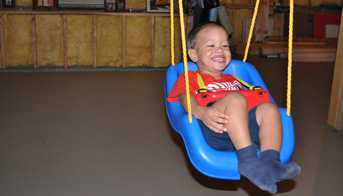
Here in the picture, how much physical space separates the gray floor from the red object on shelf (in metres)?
3.09

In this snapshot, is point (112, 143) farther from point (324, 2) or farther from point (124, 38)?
point (324, 2)

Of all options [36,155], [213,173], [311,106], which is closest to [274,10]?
[311,106]

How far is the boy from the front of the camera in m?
1.77

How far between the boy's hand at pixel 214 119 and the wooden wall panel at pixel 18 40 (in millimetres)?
4464

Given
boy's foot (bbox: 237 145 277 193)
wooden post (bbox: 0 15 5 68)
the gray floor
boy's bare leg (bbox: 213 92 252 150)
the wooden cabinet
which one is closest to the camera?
boy's foot (bbox: 237 145 277 193)

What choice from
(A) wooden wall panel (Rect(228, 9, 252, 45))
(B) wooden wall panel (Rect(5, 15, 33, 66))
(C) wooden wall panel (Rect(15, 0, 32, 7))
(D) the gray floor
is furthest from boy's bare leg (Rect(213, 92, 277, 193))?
(A) wooden wall panel (Rect(228, 9, 252, 45))

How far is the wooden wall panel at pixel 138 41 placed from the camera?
6.10m

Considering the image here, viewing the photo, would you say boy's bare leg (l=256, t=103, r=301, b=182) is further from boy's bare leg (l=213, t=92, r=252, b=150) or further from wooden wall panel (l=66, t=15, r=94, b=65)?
wooden wall panel (l=66, t=15, r=94, b=65)

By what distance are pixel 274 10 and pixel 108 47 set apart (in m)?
3.04

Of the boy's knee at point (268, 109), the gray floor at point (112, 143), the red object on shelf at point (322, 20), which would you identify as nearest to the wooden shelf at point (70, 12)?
the gray floor at point (112, 143)

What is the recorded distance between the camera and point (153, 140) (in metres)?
3.52

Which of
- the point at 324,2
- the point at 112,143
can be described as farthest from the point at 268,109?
the point at 324,2

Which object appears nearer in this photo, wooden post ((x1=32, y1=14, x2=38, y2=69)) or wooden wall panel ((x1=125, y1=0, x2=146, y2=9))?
wooden post ((x1=32, y1=14, x2=38, y2=69))

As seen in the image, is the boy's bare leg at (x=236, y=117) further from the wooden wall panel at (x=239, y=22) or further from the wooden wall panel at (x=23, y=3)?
the wooden wall panel at (x=239, y=22)
